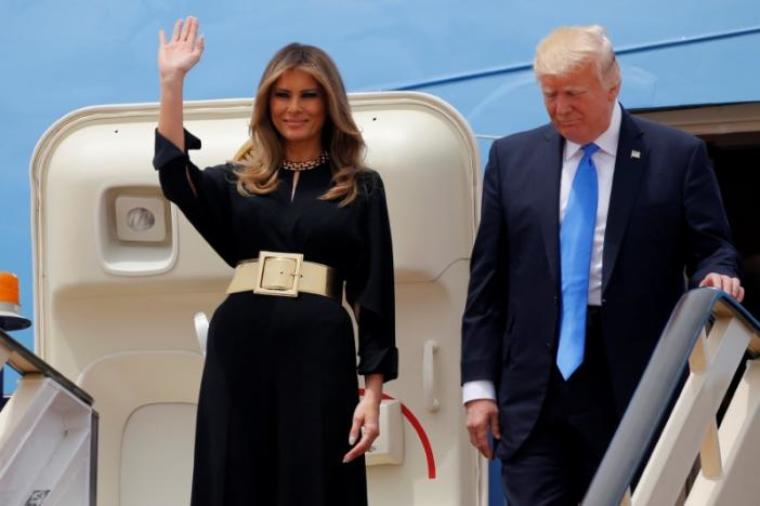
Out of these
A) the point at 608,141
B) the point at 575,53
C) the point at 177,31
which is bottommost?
the point at 608,141

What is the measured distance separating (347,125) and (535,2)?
1.53 m

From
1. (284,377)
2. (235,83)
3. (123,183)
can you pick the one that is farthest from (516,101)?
(284,377)

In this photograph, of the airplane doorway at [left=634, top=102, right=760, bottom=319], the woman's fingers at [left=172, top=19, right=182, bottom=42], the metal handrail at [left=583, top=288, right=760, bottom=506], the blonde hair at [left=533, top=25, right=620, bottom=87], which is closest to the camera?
the metal handrail at [left=583, top=288, right=760, bottom=506]

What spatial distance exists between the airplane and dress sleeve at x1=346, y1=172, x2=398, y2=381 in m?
0.98

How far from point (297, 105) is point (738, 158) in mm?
3480

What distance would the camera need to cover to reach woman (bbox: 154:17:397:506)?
301 centimetres

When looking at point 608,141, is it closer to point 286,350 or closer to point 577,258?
point 577,258

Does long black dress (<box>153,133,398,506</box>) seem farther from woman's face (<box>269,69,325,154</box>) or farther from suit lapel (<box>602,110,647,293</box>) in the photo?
suit lapel (<box>602,110,647,293</box>)

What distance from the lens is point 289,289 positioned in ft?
9.98

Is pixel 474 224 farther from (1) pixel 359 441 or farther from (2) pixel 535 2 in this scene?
(1) pixel 359 441

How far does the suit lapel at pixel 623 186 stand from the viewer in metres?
3.04

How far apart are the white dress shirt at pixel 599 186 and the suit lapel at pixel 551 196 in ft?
0.06

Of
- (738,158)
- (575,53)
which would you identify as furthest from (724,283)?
(738,158)

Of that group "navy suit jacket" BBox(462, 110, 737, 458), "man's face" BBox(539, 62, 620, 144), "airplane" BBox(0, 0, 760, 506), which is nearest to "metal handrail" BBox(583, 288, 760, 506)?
"navy suit jacket" BBox(462, 110, 737, 458)
